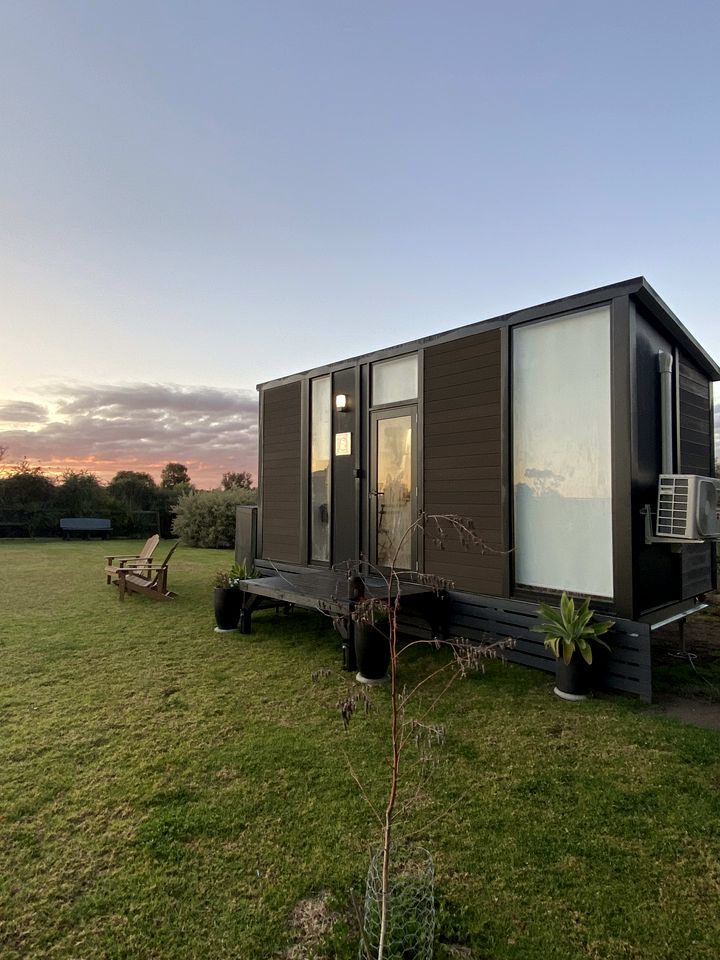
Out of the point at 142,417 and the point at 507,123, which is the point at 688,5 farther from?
the point at 142,417

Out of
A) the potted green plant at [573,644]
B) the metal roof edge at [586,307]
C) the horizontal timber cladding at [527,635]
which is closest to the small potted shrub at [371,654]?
the horizontal timber cladding at [527,635]

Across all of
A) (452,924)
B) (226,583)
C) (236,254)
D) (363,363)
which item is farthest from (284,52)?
(452,924)

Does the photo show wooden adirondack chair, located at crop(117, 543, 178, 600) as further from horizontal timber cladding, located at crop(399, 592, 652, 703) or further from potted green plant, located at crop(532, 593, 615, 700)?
potted green plant, located at crop(532, 593, 615, 700)

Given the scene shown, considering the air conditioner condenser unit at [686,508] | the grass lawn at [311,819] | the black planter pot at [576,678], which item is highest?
the air conditioner condenser unit at [686,508]

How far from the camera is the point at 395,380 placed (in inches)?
234

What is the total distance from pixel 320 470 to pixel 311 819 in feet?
16.0

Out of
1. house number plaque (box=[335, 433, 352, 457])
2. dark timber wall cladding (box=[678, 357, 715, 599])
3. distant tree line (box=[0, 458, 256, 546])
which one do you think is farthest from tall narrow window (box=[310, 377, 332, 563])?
distant tree line (box=[0, 458, 256, 546])

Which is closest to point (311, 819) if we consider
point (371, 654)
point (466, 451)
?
point (371, 654)

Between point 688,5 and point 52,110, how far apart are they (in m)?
7.61

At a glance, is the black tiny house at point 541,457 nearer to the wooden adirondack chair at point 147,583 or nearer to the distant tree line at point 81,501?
the wooden adirondack chair at point 147,583

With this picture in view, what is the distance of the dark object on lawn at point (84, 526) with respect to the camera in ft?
58.2

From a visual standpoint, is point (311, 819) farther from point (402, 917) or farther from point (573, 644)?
point (573, 644)

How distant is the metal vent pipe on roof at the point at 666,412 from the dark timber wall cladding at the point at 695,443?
0.59 m

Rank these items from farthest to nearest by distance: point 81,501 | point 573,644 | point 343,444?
point 81,501 → point 343,444 → point 573,644
